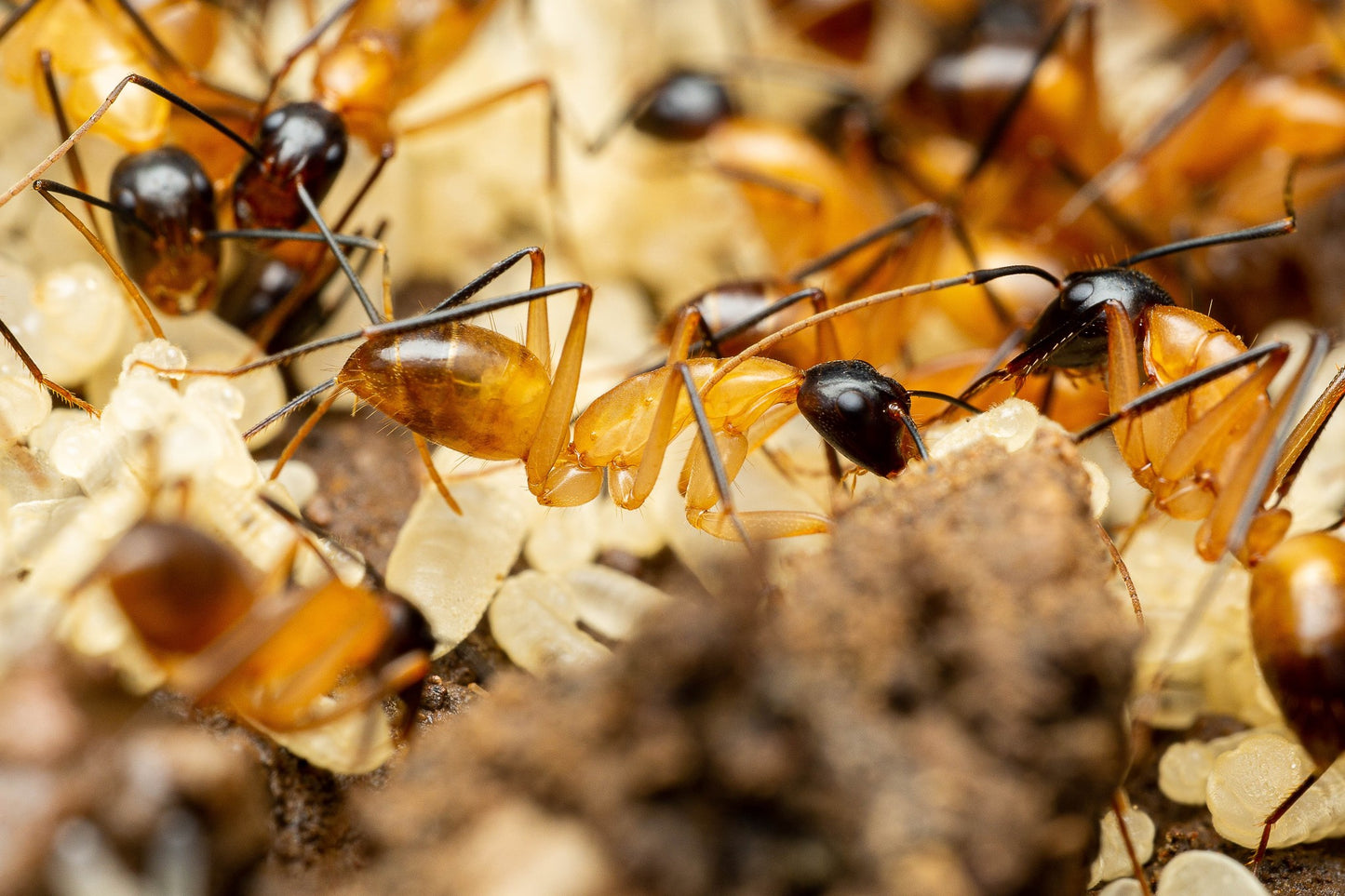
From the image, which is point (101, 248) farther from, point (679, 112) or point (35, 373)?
point (679, 112)

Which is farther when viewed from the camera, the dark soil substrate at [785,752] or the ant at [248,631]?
the ant at [248,631]

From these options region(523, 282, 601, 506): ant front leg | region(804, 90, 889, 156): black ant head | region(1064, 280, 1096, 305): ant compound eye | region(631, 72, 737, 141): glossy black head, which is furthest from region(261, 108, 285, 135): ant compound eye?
region(1064, 280, 1096, 305): ant compound eye

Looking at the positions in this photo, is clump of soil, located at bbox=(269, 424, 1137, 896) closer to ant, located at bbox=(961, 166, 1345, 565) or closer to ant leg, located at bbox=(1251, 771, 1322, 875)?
ant leg, located at bbox=(1251, 771, 1322, 875)

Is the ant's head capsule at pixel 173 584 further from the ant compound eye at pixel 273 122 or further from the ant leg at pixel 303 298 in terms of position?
the ant compound eye at pixel 273 122

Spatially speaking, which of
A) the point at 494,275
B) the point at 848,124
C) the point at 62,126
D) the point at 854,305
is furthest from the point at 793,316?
the point at 62,126

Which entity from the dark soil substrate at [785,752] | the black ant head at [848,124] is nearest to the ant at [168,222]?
the dark soil substrate at [785,752]

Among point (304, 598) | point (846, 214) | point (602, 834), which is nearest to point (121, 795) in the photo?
point (304, 598)

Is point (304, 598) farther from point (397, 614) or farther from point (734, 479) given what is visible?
point (734, 479)

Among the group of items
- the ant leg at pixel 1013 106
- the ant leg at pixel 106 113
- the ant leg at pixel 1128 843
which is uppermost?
the ant leg at pixel 106 113
